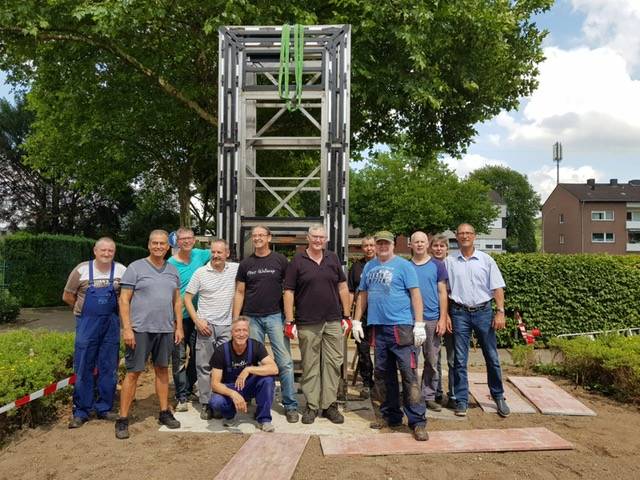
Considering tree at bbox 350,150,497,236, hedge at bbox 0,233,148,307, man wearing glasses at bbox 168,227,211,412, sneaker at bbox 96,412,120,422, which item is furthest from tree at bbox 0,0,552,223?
tree at bbox 350,150,497,236

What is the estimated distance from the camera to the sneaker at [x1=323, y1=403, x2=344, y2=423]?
4.99m

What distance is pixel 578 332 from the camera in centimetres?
943

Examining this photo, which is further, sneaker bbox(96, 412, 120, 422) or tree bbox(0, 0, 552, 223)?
tree bbox(0, 0, 552, 223)

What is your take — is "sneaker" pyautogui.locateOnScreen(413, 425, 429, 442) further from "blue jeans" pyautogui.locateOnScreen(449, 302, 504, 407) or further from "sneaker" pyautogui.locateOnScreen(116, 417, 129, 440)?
"sneaker" pyautogui.locateOnScreen(116, 417, 129, 440)

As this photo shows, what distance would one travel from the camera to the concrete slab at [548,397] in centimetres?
541

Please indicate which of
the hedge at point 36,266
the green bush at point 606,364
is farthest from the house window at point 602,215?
the green bush at point 606,364

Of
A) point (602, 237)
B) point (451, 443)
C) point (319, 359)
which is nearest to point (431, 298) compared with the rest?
point (319, 359)

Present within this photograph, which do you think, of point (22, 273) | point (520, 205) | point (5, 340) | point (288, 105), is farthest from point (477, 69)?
point (520, 205)

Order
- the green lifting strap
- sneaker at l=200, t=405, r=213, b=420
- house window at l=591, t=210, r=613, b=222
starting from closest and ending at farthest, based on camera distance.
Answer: sneaker at l=200, t=405, r=213, b=420, the green lifting strap, house window at l=591, t=210, r=613, b=222

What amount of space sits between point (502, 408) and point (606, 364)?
167 centimetres

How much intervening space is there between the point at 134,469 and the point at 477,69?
35.4 feet

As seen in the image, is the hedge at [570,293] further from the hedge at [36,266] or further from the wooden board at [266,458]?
the hedge at [36,266]

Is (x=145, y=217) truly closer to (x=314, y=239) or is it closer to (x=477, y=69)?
(x=477, y=69)

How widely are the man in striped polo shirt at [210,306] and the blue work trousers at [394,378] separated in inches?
56.3
